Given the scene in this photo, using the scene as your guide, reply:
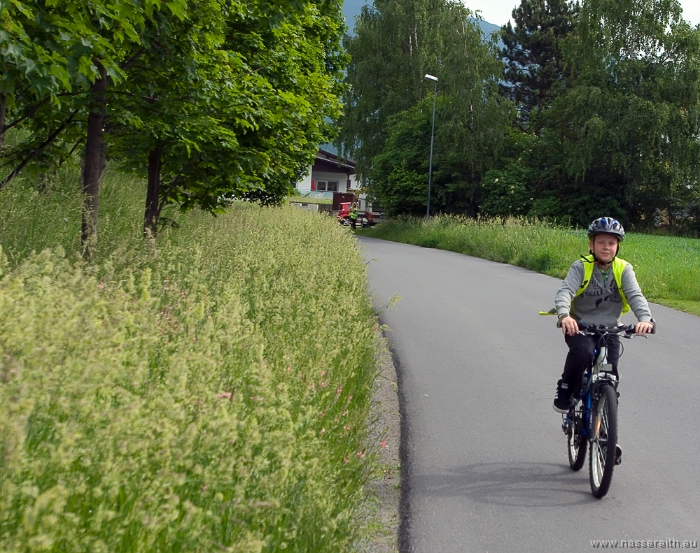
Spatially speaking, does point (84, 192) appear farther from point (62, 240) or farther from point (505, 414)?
point (505, 414)

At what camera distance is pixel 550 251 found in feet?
88.4

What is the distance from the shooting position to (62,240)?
9.76m

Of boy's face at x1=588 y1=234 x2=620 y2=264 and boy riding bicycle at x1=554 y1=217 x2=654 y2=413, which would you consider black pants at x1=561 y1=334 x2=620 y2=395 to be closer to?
boy riding bicycle at x1=554 y1=217 x2=654 y2=413

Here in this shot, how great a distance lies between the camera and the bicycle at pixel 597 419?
5.61m

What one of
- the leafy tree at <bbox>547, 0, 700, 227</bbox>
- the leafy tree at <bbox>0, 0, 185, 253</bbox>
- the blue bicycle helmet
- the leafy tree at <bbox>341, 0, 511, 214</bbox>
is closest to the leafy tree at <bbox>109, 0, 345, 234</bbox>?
the leafy tree at <bbox>0, 0, 185, 253</bbox>

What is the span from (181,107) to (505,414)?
4.55 m

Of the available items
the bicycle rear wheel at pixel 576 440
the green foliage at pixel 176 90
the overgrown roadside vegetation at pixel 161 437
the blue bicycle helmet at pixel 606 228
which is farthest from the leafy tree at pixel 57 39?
the bicycle rear wheel at pixel 576 440

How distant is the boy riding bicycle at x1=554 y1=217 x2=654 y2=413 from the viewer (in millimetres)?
6117

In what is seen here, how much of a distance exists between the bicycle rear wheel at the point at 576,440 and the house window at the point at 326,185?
9559 cm

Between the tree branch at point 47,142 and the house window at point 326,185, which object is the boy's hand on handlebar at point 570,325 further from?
the house window at point 326,185

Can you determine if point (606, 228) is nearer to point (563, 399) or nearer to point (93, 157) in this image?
point (563, 399)

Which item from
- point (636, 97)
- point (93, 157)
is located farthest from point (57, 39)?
point (636, 97)

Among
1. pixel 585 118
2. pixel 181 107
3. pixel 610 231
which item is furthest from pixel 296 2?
pixel 585 118

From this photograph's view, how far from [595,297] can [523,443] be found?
1.33 metres
